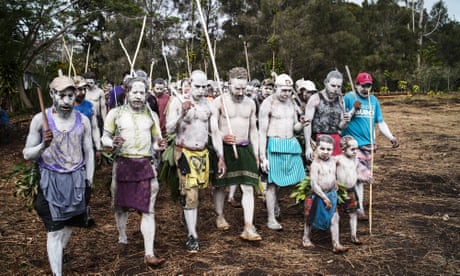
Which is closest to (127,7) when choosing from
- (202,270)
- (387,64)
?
(202,270)

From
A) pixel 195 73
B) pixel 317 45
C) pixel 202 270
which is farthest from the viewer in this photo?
pixel 317 45

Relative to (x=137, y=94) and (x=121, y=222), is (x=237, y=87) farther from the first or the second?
(x=121, y=222)

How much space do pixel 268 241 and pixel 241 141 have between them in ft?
3.99

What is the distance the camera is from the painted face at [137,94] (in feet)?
13.8

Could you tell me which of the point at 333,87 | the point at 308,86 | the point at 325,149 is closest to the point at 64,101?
the point at 325,149

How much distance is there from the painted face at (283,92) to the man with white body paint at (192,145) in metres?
1.00

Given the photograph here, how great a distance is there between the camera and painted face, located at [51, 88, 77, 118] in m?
3.67

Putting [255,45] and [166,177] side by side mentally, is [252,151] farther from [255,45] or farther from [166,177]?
[255,45]

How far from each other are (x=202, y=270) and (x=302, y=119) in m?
2.17

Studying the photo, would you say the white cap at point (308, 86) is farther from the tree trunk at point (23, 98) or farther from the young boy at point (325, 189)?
the tree trunk at point (23, 98)

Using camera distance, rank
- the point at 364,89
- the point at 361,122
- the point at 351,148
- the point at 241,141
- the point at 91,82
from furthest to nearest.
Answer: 1. the point at 91,82
2. the point at 361,122
3. the point at 364,89
4. the point at 241,141
5. the point at 351,148

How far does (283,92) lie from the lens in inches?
209

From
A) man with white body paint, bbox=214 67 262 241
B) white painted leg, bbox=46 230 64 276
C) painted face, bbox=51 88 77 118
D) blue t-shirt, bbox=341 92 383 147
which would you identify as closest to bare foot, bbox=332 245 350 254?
man with white body paint, bbox=214 67 262 241

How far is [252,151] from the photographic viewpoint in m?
5.20
